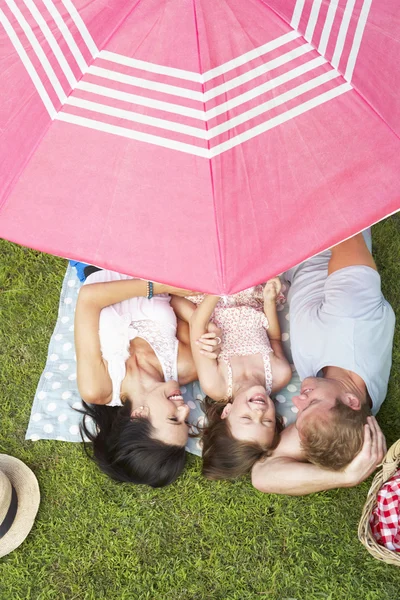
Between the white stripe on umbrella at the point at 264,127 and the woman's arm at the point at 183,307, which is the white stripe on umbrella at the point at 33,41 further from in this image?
the woman's arm at the point at 183,307

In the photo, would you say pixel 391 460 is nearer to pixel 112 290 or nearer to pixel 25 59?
pixel 112 290

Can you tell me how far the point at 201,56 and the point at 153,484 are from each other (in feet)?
9.09

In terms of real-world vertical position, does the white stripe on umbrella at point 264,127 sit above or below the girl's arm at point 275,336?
above

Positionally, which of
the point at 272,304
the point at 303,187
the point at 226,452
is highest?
the point at 303,187

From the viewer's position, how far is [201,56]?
2.27 m

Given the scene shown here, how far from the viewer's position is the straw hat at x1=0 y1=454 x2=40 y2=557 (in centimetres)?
388

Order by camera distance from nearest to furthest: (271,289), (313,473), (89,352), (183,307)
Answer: (313,473)
(89,352)
(271,289)
(183,307)

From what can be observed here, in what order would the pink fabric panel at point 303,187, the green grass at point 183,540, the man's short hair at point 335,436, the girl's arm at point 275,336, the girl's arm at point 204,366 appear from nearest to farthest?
the pink fabric panel at point 303,187, the man's short hair at point 335,436, the green grass at point 183,540, the girl's arm at point 204,366, the girl's arm at point 275,336

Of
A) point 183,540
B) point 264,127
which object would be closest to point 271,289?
point 183,540

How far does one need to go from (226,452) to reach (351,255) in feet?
5.10

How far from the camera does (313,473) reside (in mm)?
3738

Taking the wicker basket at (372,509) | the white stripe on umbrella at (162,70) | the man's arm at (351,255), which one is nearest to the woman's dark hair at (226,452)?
the wicker basket at (372,509)

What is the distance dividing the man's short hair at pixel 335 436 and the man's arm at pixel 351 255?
0.94 m

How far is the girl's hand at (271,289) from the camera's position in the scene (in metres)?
4.30
